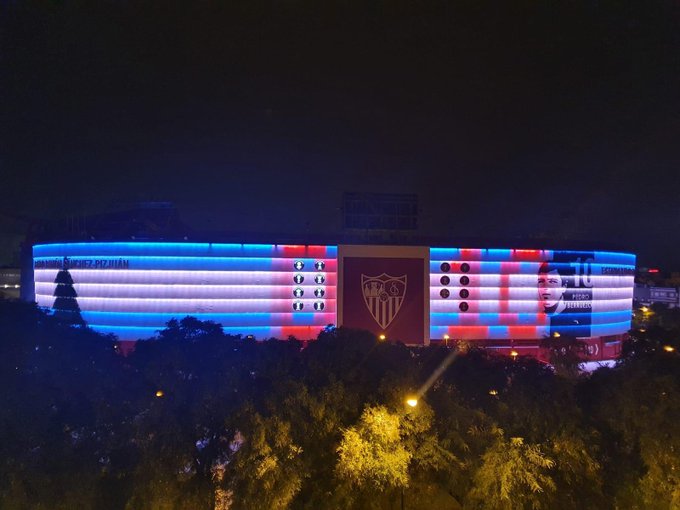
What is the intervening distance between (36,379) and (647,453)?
1327 centimetres

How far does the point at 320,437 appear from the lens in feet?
30.4

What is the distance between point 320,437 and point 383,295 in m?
19.1

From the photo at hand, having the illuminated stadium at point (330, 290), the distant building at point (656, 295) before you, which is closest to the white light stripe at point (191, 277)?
the illuminated stadium at point (330, 290)

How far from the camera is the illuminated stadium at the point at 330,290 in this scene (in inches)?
1059

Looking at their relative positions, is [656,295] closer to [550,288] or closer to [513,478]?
[550,288]

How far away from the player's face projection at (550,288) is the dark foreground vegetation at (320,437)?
19.8 m

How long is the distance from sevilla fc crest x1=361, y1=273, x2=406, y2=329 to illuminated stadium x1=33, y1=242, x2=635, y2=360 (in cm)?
6

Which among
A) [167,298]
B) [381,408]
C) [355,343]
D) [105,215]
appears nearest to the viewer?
[381,408]

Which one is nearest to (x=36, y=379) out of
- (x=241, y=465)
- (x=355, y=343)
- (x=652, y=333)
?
(x=241, y=465)

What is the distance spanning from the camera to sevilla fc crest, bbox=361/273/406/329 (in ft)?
91.2

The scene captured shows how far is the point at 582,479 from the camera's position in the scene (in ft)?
30.9

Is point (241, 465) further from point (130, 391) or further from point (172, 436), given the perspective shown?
point (130, 391)

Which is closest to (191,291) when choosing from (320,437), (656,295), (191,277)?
(191,277)

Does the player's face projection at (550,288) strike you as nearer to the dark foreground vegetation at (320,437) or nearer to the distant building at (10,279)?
the dark foreground vegetation at (320,437)
